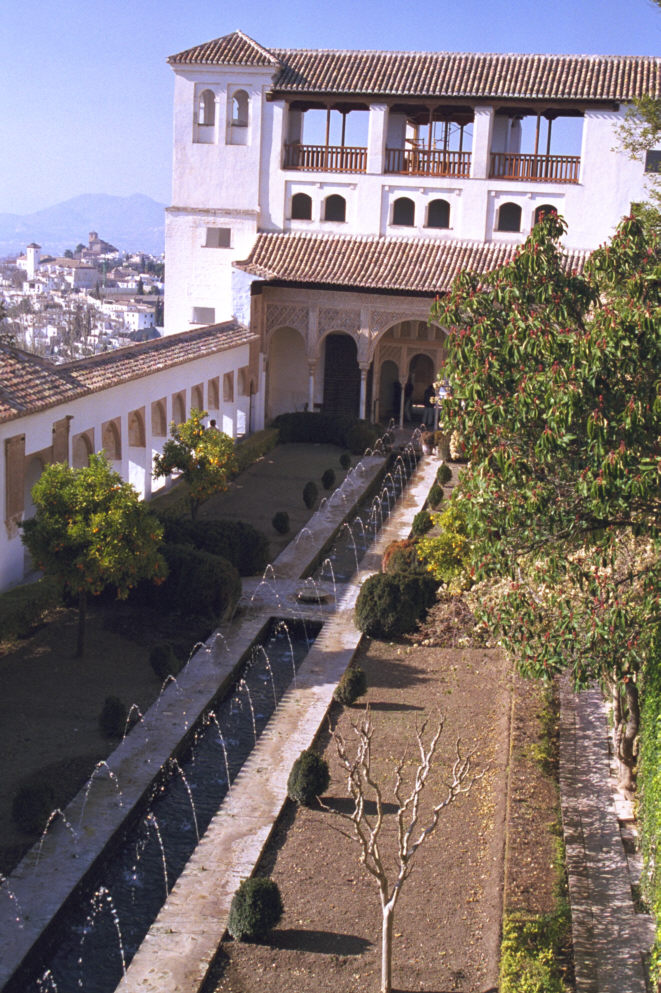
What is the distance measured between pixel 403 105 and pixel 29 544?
2133 cm

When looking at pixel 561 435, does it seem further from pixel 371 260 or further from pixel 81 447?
pixel 371 260

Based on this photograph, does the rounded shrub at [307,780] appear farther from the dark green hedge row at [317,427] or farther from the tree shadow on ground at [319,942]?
the dark green hedge row at [317,427]

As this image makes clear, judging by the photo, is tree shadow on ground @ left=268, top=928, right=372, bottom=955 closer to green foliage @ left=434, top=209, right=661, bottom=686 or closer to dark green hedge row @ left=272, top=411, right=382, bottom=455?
green foliage @ left=434, top=209, right=661, bottom=686

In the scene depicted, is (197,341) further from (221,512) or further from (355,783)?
(355,783)

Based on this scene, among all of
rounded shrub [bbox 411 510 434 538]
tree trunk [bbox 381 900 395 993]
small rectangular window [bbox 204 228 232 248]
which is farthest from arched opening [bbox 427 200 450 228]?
tree trunk [bbox 381 900 395 993]

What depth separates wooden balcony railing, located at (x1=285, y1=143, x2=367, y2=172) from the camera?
104ft

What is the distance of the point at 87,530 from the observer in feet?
46.5

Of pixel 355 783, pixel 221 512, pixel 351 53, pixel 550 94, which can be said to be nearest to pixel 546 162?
pixel 550 94

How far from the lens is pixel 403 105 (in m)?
31.7

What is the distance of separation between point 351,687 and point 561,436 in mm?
6253

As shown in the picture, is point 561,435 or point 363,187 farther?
point 363,187

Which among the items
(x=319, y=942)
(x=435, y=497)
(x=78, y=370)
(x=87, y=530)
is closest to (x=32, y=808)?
(x=319, y=942)

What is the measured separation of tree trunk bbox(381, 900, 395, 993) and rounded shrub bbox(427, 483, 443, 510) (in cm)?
1612

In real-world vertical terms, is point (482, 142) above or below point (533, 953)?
above
